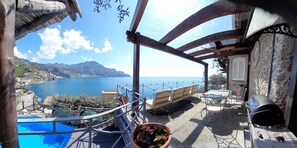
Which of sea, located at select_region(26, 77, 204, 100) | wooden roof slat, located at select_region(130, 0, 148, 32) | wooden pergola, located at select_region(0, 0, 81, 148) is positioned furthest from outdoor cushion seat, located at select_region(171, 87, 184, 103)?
wooden pergola, located at select_region(0, 0, 81, 148)

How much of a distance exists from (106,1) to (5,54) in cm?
86

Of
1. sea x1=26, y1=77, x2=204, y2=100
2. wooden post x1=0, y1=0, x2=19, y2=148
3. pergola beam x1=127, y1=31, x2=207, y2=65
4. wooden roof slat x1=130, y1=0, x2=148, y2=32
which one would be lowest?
sea x1=26, y1=77, x2=204, y2=100

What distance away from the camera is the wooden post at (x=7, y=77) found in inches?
39.1

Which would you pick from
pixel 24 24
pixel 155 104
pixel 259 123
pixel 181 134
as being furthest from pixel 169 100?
pixel 24 24

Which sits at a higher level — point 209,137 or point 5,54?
point 5,54

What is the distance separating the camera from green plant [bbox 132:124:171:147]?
5.10 ft

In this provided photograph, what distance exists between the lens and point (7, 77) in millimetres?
1016

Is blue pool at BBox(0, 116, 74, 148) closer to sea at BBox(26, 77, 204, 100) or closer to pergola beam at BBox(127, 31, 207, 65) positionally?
sea at BBox(26, 77, 204, 100)

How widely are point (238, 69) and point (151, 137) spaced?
8.89m

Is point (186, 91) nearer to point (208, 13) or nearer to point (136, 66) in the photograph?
point (136, 66)

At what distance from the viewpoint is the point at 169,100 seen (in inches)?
206

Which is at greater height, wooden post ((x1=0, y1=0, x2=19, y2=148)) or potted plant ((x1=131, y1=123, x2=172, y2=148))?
wooden post ((x1=0, y1=0, x2=19, y2=148))

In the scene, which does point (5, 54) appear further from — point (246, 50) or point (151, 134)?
point (246, 50)

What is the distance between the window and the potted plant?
834 centimetres
